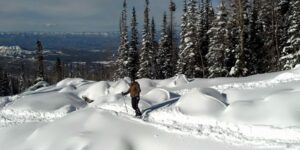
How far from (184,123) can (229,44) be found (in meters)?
24.0

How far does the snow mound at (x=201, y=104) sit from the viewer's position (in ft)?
69.8

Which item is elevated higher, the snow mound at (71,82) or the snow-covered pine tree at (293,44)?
A: the snow-covered pine tree at (293,44)

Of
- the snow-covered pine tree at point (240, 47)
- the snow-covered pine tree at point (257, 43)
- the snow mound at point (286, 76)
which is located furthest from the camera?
the snow-covered pine tree at point (257, 43)

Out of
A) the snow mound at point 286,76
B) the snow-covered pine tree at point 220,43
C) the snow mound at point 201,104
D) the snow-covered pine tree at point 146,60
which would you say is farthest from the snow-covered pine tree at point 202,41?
the snow mound at point 201,104

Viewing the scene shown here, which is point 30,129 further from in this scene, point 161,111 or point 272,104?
point 272,104

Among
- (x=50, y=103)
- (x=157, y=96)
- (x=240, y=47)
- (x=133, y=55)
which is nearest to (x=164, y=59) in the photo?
(x=133, y=55)

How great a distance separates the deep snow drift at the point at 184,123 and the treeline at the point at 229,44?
12402 millimetres

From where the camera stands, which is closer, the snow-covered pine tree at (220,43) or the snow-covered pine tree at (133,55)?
the snow-covered pine tree at (220,43)

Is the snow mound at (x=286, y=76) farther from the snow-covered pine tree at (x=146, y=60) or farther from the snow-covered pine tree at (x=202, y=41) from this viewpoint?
the snow-covered pine tree at (x=146, y=60)

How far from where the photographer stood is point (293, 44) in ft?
132

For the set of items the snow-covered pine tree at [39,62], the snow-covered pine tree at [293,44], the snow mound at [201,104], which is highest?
the snow-covered pine tree at [293,44]

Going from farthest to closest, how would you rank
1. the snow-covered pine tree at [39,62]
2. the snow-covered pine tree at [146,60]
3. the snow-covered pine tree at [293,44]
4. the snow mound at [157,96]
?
the snow-covered pine tree at [39,62] < the snow-covered pine tree at [146,60] < the snow-covered pine tree at [293,44] < the snow mound at [157,96]

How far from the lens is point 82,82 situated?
42781 mm

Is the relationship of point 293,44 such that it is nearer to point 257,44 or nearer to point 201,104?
point 257,44
